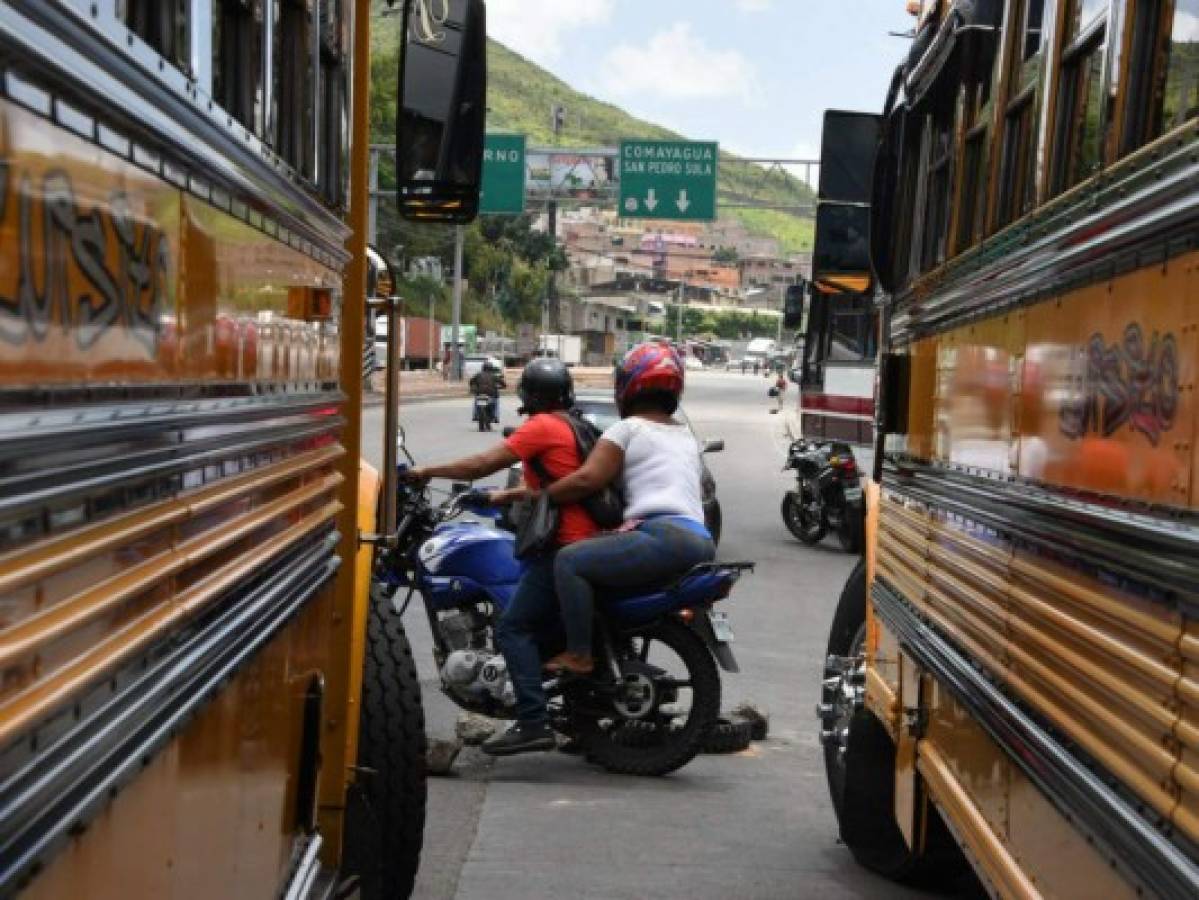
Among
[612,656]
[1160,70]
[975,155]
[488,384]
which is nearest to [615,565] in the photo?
[612,656]

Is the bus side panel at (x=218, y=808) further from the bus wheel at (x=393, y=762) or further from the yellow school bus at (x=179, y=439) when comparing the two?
the bus wheel at (x=393, y=762)

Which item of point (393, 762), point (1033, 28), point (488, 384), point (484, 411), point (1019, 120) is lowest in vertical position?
point (484, 411)

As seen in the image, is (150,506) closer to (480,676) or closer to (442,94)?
(442,94)

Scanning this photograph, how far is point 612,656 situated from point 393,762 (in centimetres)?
218

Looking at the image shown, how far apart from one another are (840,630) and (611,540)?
3.34 feet

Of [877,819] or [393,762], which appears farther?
[877,819]

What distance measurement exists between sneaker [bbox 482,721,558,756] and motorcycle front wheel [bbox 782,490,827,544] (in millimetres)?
10024

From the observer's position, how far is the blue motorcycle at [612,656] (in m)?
7.38

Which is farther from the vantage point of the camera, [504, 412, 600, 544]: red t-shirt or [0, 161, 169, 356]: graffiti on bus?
[504, 412, 600, 544]: red t-shirt

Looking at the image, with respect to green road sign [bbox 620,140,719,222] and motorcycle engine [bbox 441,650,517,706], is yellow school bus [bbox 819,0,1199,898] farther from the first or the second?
green road sign [bbox 620,140,719,222]

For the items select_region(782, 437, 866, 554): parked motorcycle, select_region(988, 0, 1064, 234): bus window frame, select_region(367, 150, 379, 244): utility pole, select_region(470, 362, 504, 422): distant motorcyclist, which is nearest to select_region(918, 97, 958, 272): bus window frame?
select_region(988, 0, 1064, 234): bus window frame

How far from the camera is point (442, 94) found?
4.71 m

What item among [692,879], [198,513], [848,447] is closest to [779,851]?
[692,879]

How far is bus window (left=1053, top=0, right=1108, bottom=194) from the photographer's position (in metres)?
3.27
